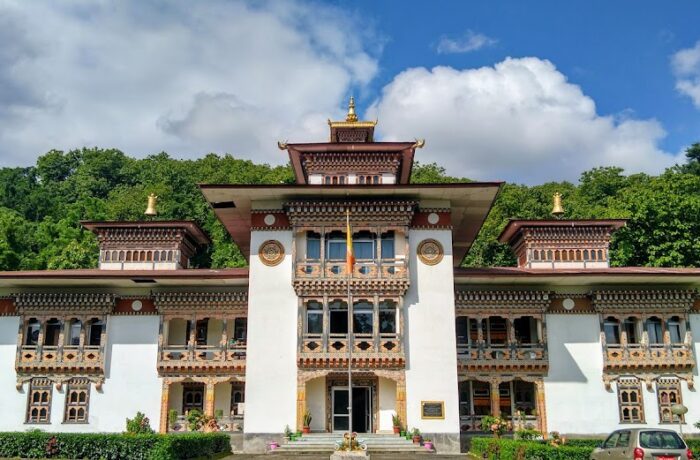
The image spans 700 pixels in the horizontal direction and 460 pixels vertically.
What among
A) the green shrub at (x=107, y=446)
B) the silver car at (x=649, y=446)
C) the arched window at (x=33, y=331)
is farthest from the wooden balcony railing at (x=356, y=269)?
the arched window at (x=33, y=331)

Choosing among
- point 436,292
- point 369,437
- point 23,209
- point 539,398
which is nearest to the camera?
point 369,437

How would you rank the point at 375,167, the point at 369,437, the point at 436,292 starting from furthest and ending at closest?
the point at 375,167 → the point at 436,292 → the point at 369,437

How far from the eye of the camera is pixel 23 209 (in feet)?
257

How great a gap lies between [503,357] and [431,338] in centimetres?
512

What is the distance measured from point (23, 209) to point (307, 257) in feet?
195

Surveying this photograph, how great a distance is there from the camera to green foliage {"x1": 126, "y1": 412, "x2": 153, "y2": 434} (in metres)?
31.4

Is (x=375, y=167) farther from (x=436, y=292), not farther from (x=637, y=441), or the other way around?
(x=637, y=441)

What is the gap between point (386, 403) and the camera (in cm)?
2933

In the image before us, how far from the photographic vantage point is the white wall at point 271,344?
28.5 m

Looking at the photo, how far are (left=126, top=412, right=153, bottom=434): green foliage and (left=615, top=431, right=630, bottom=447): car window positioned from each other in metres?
20.9

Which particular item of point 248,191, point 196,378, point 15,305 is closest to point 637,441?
point 248,191

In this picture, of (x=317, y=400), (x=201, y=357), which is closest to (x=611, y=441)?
(x=317, y=400)

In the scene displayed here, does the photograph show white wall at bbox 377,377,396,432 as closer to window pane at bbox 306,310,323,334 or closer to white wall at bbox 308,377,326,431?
white wall at bbox 308,377,326,431

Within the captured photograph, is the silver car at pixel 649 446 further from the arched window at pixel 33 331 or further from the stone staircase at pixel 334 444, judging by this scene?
the arched window at pixel 33 331
